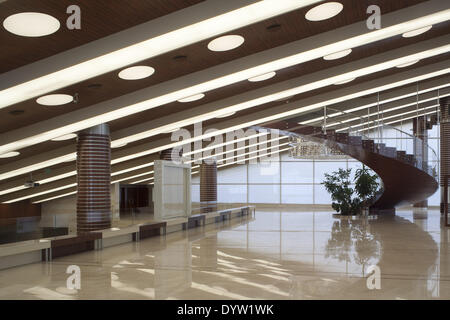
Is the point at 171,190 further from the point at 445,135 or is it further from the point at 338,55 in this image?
the point at 445,135

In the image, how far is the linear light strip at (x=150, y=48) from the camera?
7891 mm

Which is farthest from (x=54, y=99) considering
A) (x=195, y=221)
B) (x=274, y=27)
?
(x=195, y=221)

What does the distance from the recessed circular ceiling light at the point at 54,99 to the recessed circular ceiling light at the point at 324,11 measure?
5.73 m

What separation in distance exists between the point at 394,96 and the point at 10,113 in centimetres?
1562

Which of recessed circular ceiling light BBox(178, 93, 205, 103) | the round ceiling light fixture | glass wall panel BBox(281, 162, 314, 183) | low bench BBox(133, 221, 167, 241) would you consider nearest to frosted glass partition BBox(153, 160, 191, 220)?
low bench BBox(133, 221, 167, 241)

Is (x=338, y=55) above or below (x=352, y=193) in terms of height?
above

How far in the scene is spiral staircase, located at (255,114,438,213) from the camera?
17.6 m

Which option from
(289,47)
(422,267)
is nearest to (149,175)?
(289,47)

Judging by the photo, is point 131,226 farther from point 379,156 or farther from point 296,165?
point 296,165

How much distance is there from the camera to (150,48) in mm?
8500

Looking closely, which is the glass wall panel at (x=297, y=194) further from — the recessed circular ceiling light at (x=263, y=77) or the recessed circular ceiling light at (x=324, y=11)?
the recessed circular ceiling light at (x=324, y=11)

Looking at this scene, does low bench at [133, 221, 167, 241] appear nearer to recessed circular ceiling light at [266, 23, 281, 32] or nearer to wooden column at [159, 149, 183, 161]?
wooden column at [159, 149, 183, 161]

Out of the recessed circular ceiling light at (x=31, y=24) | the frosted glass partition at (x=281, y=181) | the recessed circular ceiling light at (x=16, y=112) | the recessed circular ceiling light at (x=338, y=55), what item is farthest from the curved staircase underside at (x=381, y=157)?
the frosted glass partition at (x=281, y=181)

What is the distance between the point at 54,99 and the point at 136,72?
2143 millimetres
